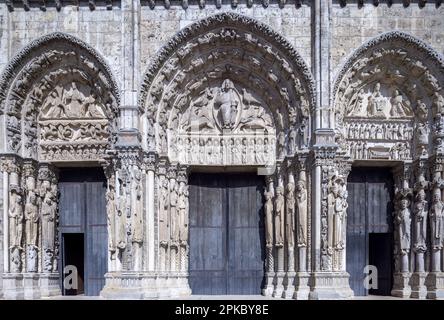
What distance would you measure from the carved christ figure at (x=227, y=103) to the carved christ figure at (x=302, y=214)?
213cm

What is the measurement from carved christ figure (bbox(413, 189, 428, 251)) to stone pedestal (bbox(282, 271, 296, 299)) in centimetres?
275

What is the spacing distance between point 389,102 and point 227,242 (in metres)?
4.78

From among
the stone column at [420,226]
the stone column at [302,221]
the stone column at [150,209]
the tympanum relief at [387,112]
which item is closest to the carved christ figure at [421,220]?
the stone column at [420,226]

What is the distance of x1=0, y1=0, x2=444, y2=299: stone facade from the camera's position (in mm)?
10977

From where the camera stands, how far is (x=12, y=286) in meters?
11.0

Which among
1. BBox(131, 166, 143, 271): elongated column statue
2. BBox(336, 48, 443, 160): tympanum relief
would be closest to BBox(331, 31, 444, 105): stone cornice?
BBox(336, 48, 443, 160): tympanum relief

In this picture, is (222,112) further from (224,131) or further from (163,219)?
(163,219)

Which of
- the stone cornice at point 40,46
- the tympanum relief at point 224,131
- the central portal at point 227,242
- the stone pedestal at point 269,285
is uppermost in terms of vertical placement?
the stone cornice at point 40,46

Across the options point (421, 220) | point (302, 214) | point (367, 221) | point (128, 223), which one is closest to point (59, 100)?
point (128, 223)

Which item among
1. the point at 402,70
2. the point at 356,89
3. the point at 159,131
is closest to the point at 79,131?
the point at 159,131

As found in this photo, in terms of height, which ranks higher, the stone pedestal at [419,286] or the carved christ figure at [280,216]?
the carved christ figure at [280,216]

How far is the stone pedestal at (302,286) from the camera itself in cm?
1077

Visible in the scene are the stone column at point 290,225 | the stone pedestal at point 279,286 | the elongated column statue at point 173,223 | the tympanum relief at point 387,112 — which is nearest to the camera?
the stone column at point 290,225

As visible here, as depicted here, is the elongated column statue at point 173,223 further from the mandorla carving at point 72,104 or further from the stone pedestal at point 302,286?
the stone pedestal at point 302,286
